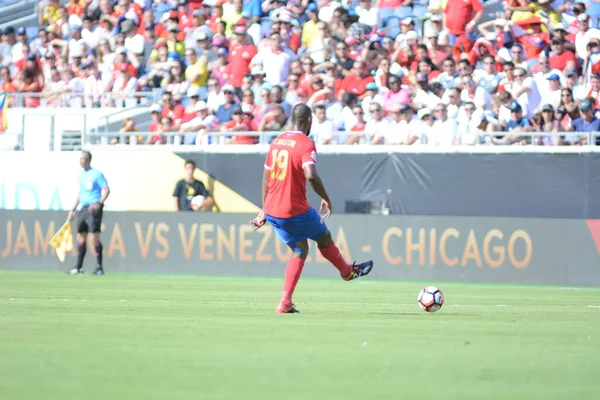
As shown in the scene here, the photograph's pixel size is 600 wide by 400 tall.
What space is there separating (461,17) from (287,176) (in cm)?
1253

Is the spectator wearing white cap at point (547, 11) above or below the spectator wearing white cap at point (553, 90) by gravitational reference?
above

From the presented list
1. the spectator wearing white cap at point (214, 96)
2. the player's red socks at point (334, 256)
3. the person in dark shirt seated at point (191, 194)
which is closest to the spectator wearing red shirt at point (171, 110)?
the spectator wearing white cap at point (214, 96)

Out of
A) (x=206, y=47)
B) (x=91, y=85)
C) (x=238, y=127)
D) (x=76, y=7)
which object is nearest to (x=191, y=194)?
(x=238, y=127)

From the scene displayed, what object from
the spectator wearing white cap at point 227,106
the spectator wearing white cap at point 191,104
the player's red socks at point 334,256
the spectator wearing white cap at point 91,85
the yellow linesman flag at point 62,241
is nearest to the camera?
the player's red socks at point 334,256

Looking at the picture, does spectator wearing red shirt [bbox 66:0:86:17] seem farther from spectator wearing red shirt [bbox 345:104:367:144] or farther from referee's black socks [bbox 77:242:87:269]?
spectator wearing red shirt [bbox 345:104:367:144]

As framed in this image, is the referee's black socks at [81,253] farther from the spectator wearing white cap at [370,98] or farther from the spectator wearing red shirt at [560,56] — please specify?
the spectator wearing red shirt at [560,56]

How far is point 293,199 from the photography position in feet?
41.5

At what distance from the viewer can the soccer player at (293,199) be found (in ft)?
40.8

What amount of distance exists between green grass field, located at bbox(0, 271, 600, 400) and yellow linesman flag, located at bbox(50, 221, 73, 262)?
268 inches

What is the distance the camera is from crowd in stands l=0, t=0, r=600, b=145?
2219 centimetres

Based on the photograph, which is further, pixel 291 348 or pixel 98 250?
pixel 98 250

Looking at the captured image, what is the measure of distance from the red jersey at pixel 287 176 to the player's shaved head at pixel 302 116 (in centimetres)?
14

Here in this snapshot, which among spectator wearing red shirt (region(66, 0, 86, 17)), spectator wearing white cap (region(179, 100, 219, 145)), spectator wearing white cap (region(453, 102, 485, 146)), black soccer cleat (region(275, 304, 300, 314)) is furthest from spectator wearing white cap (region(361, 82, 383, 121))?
black soccer cleat (region(275, 304, 300, 314))

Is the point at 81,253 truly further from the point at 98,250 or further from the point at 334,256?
the point at 334,256
